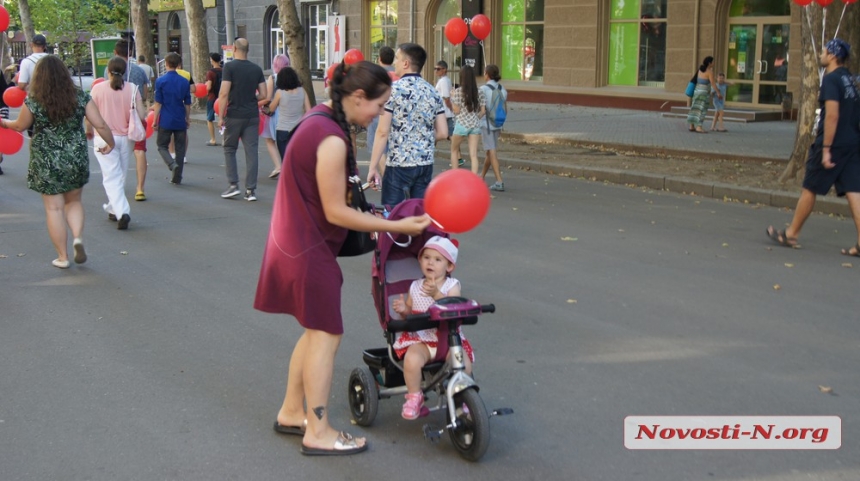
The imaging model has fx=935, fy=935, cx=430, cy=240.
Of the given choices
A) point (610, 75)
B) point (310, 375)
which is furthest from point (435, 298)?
point (610, 75)

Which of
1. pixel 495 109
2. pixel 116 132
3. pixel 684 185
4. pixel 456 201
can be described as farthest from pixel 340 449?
pixel 684 185

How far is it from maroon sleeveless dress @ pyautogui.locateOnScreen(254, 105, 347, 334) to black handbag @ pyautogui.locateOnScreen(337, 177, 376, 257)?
125mm

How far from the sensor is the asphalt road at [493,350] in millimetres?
4258

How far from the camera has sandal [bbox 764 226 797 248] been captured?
8867 millimetres

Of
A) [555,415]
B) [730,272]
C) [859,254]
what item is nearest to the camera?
[555,415]

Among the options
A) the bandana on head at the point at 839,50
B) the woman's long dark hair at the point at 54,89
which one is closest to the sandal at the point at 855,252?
the bandana on head at the point at 839,50

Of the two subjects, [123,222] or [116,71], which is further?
[116,71]

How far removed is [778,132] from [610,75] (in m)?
7.52

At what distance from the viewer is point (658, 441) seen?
4.50 metres

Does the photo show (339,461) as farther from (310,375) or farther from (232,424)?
(232,424)

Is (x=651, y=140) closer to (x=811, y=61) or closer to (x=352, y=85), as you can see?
(x=811, y=61)

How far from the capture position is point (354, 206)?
4078 millimetres

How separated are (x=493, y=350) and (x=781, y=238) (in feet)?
14.2

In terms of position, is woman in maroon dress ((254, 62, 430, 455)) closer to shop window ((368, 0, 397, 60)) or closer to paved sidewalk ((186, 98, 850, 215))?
paved sidewalk ((186, 98, 850, 215))
